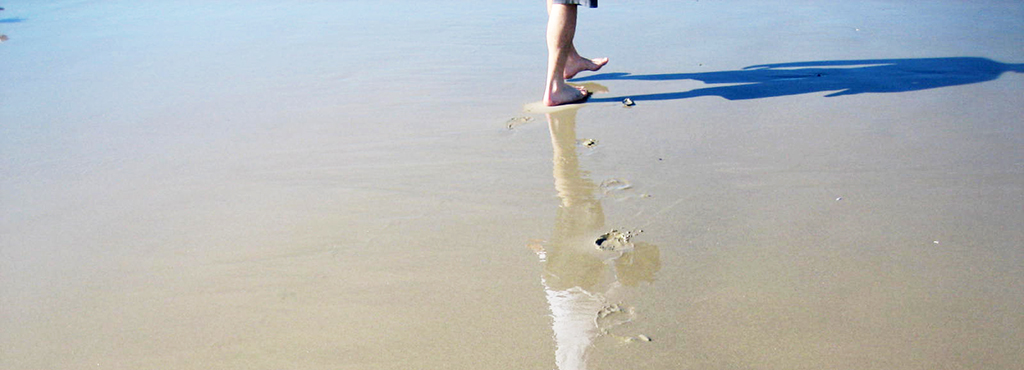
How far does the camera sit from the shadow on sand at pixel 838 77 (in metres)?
3.02

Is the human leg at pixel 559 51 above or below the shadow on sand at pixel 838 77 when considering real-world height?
above

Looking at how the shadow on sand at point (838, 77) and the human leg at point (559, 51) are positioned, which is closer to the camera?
the human leg at point (559, 51)

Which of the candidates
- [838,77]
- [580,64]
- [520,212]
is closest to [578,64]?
[580,64]

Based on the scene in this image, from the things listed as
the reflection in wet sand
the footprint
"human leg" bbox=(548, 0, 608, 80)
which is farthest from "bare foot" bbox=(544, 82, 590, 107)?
the reflection in wet sand

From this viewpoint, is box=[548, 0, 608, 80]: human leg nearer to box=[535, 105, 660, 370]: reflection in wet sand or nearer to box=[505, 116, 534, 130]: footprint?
box=[505, 116, 534, 130]: footprint

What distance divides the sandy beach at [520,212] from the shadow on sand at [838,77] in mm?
21

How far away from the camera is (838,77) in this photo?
3.21 m

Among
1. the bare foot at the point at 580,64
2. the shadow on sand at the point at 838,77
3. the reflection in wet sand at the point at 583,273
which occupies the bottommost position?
the reflection in wet sand at the point at 583,273

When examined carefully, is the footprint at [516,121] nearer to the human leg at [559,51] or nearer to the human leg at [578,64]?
the human leg at [559,51]

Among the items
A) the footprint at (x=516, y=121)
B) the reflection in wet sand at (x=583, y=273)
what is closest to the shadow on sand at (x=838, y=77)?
the footprint at (x=516, y=121)

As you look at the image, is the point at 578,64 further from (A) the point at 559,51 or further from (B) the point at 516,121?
(B) the point at 516,121

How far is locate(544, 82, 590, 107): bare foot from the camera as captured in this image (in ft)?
9.54

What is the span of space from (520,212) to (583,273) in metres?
0.37

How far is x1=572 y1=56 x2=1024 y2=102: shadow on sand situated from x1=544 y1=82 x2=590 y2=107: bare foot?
0.09 metres
